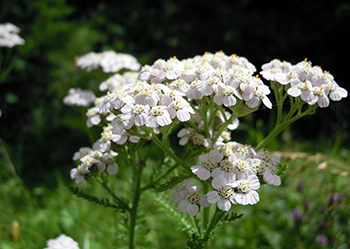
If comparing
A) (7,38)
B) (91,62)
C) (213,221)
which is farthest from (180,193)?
(7,38)

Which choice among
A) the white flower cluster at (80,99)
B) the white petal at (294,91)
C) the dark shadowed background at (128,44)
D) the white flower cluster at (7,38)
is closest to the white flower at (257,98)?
the white petal at (294,91)

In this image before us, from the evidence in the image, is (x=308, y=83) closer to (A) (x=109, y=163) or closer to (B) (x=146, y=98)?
(B) (x=146, y=98)

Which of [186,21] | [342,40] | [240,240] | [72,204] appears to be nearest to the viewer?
[240,240]

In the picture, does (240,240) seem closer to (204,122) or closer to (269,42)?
(204,122)

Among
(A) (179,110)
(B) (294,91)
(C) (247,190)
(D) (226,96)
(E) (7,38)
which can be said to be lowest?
(C) (247,190)

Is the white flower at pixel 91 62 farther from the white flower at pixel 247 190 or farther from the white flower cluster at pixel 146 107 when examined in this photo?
the white flower at pixel 247 190

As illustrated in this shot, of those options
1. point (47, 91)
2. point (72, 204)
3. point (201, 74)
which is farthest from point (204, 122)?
point (47, 91)
